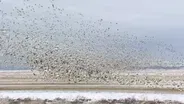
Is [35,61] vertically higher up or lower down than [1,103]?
higher up

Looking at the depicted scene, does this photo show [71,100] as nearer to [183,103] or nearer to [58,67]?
[183,103]

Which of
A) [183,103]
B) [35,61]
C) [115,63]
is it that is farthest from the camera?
[115,63]

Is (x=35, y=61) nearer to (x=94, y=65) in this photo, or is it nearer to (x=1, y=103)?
(x=94, y=65)

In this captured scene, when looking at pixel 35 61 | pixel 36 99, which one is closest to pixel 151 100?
pixel 36 99

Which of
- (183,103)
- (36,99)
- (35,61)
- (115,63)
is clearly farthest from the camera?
(115,63)

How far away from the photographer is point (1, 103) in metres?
33.9

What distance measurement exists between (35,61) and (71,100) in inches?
756

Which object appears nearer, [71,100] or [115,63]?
[71,100]

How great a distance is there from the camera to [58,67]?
5584 cm

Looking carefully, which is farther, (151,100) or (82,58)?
(82,58)

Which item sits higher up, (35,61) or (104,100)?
(35,61)

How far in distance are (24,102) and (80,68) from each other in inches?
927

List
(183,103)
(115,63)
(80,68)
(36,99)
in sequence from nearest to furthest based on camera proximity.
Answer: (183,103)
(36,99)
(80,68)
(115,63)

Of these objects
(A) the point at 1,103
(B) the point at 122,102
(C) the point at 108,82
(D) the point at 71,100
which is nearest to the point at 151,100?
Result: (B) the point at 122,102
